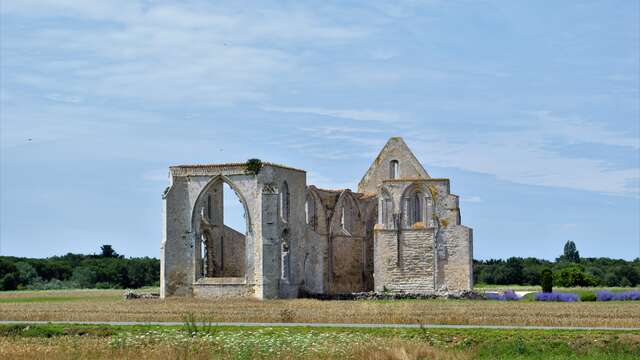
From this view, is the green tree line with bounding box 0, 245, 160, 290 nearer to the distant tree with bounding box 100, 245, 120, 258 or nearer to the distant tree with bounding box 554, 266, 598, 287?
the distant tree with bounding box 100, 245, 120, 258

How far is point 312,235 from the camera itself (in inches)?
2279

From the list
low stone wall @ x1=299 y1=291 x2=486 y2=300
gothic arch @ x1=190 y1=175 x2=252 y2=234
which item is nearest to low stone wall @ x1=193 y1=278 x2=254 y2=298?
gothic arch @ x1=190 y1=175 x2=252 y2=234

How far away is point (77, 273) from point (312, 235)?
31302mm

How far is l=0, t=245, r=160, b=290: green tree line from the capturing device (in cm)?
7838

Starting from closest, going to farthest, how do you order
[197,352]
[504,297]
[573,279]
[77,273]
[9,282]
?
[197,352], [504,297], [573,279], [9,282], [77,273]

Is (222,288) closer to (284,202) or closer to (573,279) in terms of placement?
(284,202)

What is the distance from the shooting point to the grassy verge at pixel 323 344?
26109 millimetres

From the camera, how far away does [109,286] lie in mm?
79375

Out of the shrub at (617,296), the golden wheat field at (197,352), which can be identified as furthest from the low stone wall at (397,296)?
the golden wheat field at (197,352)

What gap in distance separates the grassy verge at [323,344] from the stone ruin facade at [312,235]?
20.9m

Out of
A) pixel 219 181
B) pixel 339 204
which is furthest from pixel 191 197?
pixel 339 204

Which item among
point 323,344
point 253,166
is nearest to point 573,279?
point 253,166

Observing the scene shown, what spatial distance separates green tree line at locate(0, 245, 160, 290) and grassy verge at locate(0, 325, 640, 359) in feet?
155

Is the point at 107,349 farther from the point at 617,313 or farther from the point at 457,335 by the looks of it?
the point at 617,313
